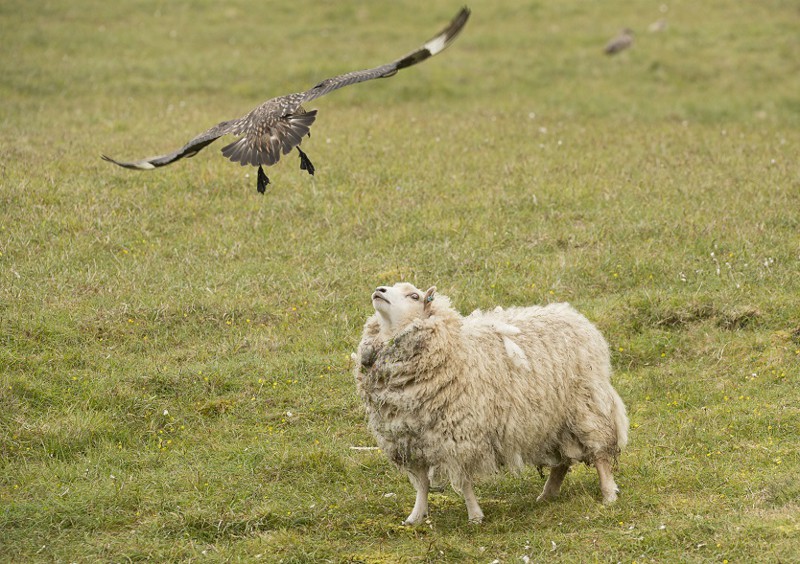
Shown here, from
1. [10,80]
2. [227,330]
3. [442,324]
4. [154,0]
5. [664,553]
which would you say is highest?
[154,0]

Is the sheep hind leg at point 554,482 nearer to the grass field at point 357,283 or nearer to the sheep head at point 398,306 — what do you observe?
the grass field at point 357,283

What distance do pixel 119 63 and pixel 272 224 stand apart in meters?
10.7

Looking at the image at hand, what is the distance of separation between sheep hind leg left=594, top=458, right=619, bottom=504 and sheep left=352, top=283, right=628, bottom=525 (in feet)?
0.04

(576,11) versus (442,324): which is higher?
(576,11)

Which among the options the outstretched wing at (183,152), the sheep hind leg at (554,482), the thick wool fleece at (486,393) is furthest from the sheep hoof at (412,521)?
the outstretched wing at (183,152)

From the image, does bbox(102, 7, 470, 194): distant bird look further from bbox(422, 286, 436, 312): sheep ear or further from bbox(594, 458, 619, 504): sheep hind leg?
bbox(594, 458, 619, 504): sheep hind leg

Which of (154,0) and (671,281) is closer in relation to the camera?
(671,281)

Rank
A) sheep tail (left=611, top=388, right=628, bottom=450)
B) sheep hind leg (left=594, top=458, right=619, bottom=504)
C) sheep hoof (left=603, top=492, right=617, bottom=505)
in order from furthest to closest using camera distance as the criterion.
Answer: sheep tail (left=611, top=388, right=628, bottom=450) < sheep hind leg (left=594, top=458, right=619, bottom=504) < sheep hoof (left=603, top=492, right=617, bottom=505)

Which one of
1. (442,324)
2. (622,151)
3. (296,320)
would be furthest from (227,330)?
(622,151)

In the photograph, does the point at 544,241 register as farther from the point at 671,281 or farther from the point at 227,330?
the point at 227,330

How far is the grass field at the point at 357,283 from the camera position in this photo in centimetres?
836

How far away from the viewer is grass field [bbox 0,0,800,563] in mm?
8359

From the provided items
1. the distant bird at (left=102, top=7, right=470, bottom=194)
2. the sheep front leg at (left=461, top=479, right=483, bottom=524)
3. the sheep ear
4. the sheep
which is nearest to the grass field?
the sheep front leg at (left=461, top=479, right=483, bottom=524)

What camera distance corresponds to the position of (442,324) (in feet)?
27.9
